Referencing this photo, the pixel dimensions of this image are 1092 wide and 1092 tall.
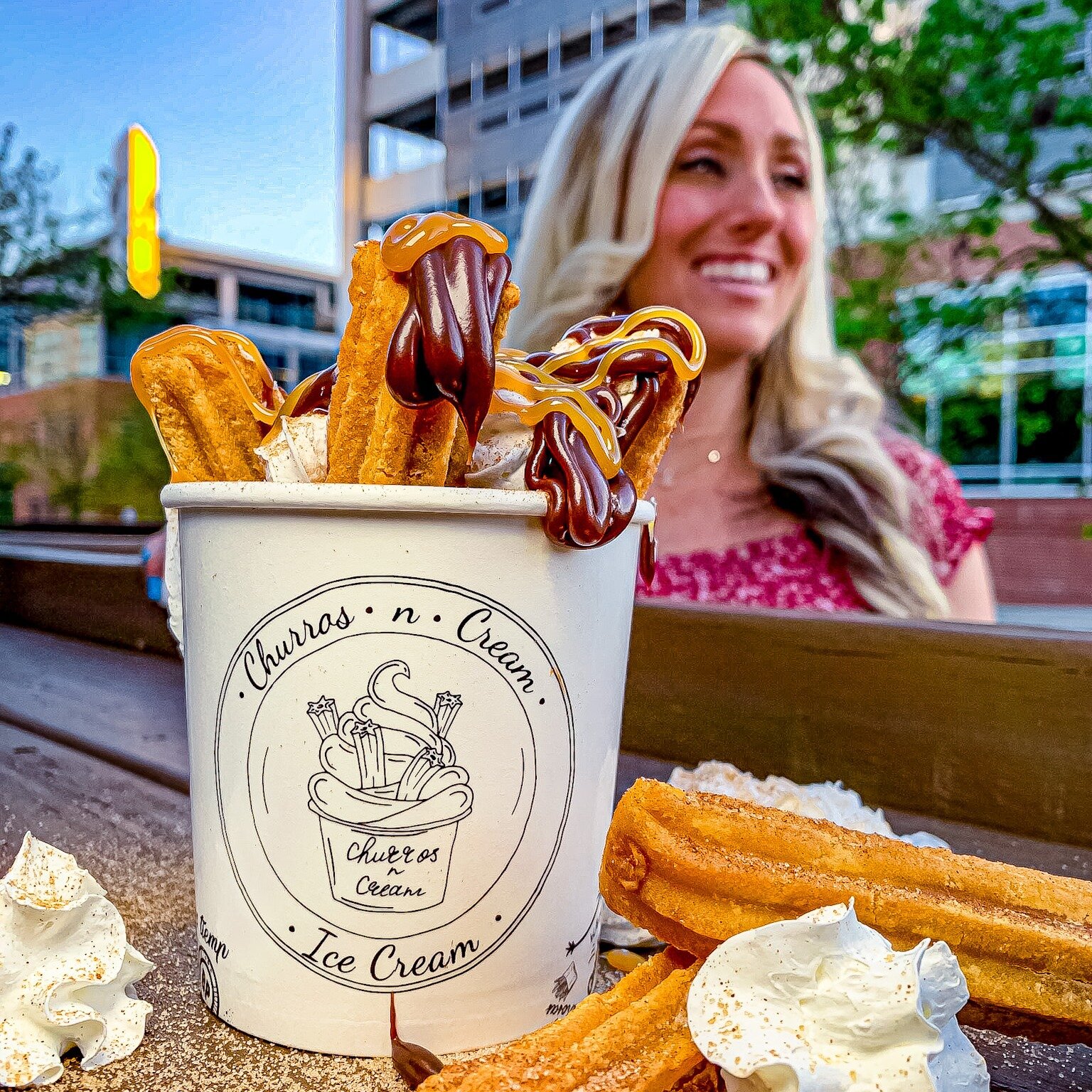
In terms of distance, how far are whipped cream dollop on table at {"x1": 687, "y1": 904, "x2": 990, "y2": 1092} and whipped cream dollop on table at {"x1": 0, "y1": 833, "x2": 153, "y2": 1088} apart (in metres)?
Answer: 0.27

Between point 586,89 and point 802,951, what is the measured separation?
2088mm

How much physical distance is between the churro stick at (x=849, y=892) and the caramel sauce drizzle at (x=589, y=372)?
168 mm

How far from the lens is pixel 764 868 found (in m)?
0.42

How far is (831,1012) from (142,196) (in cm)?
345

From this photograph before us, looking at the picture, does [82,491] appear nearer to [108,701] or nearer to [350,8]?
[108,701]

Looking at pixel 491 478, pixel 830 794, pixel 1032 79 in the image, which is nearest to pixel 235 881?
pixel 491 478

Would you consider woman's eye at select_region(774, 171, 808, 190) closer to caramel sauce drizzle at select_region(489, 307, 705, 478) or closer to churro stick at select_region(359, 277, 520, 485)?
caramel sauce drizzle at select_region(489, 307, 705, 478)

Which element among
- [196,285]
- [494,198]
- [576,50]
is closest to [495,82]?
[576,50]

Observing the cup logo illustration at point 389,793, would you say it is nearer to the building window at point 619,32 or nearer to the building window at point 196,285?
the building window at point 196,285

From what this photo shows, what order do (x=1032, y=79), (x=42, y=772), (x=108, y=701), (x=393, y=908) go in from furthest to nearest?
(x=1032, y=79), (x=108, y=701), (x=42, y=772), (x=393, y=908)

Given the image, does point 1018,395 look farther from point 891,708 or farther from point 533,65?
point 891,708

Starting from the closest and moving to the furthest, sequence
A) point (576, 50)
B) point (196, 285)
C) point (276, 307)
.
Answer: point (196, 285)
point (576, 50)
point (276, 307)

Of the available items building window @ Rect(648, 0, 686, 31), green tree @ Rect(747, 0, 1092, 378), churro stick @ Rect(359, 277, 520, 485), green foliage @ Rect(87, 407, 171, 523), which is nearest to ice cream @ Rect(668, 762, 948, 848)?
churro stick @ Rect(359, 277, 520, 485)

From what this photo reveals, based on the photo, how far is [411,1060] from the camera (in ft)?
1.46
